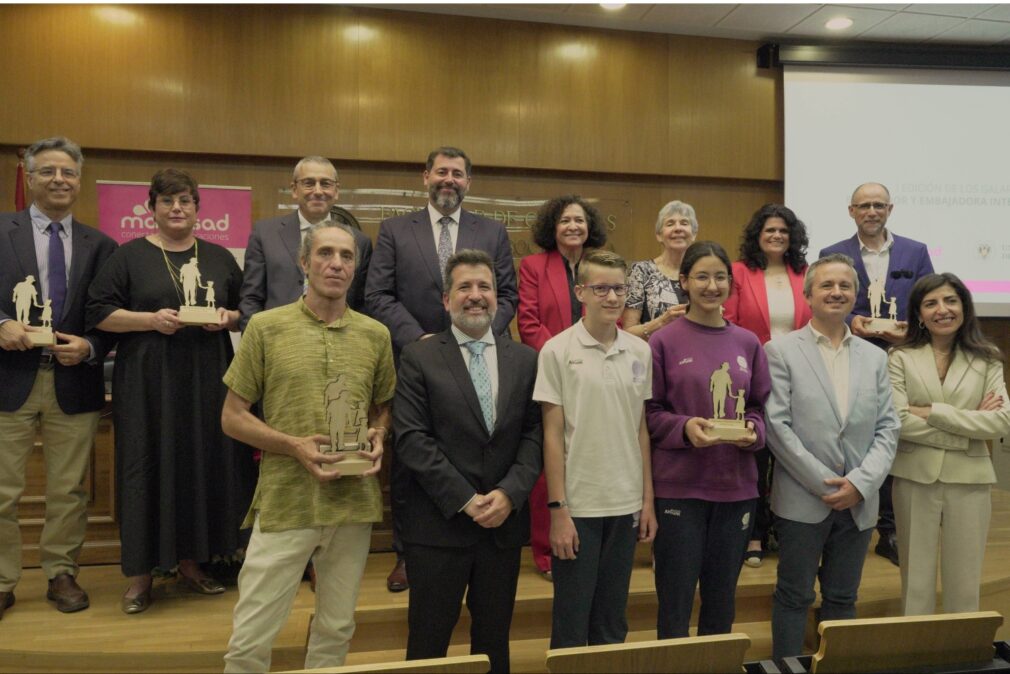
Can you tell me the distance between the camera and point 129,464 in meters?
3.06

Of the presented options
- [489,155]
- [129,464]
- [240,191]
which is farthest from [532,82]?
[129,464]

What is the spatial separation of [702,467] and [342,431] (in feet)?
3.87

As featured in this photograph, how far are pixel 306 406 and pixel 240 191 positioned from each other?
3979mm

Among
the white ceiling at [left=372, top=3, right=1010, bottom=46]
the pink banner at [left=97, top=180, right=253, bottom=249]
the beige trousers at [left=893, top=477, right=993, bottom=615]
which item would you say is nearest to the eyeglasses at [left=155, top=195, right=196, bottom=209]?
the pink banner at [left=97, top=180, right=253, bottom=249]

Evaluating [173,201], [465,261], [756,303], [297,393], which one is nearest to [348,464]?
[297,393]

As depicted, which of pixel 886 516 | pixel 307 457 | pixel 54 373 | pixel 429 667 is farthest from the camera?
pixel 886 516

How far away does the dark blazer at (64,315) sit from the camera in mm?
2998

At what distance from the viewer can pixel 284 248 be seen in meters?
3.16

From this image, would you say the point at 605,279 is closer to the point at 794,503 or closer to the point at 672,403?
the point at 672,403

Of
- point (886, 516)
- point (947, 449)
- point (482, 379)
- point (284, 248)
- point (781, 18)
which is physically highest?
point (781, 18)

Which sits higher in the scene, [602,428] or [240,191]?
[240,191]

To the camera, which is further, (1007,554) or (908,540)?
(1007,554)

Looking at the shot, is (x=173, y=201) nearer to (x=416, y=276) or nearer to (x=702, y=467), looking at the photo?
(x=416, y=276)

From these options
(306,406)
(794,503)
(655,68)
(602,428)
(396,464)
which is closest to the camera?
(306,406)
